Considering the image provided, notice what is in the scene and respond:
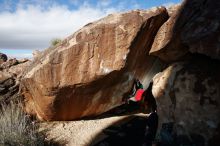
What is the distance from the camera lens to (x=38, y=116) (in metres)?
7.57

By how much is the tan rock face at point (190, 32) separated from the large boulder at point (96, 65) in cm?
40

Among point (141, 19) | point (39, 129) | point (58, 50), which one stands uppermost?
point (141, 19)

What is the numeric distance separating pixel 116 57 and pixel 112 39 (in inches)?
13.6

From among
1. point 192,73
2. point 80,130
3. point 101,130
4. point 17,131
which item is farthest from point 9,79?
point 192,73

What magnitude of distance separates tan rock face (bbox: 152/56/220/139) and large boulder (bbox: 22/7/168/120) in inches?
37.8

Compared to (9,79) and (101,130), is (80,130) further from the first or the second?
(9,79)

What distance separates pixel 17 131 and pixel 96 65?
1.88 meters

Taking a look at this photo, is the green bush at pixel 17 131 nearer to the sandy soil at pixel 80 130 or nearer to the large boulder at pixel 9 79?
the sandy soil at pixel 80 130

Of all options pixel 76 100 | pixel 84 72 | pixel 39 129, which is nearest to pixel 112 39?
pixel 84 72

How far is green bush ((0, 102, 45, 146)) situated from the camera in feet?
21.0

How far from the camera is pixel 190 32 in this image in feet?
18.4

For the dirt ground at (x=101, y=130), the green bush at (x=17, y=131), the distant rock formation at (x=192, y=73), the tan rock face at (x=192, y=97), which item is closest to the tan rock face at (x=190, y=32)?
the distant rock formation at (x=192, y=73)

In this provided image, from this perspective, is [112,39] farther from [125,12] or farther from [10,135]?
[10,135]

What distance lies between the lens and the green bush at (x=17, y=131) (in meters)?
6.39
